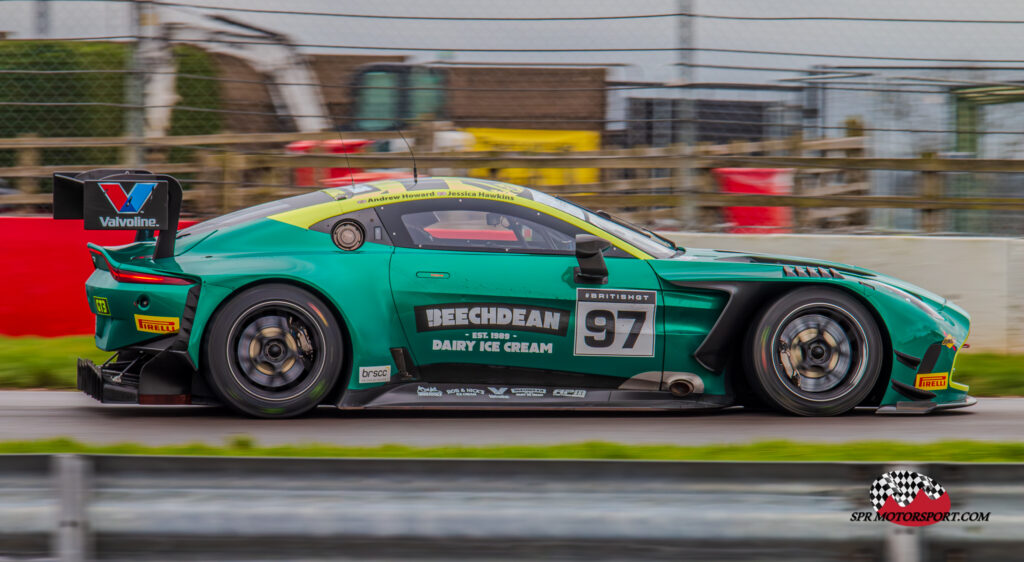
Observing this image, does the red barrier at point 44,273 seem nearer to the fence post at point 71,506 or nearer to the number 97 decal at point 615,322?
the number 97 decal at point 615,322

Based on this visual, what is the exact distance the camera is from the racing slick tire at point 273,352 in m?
5.38

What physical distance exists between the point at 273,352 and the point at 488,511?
260cm

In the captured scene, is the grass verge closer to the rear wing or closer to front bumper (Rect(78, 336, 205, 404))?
front bumper (Rect(78, 336, 205, 404))

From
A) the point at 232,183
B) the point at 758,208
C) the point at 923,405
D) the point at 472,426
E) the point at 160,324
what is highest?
the point at 232,183

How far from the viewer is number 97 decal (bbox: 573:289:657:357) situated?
18.0 feet

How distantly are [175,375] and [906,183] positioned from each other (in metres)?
5.67

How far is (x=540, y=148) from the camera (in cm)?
964

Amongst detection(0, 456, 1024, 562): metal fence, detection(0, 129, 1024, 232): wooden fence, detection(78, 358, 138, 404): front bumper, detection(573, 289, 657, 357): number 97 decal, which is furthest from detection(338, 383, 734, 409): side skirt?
detection(0, 129, 1024, 232): wooden fence

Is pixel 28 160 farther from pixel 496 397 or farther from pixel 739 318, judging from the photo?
pixel 739 318

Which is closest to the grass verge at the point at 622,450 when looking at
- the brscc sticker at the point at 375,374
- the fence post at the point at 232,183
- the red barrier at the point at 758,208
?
the brscc sticker at the point at 375,374

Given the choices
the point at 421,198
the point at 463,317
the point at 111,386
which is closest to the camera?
the point at 111,386

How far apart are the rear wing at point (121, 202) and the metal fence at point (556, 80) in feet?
8.80

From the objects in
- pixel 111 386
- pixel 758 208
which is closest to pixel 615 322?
pixel 111 386

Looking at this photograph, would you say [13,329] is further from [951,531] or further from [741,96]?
[951,531]
